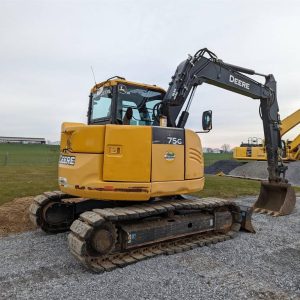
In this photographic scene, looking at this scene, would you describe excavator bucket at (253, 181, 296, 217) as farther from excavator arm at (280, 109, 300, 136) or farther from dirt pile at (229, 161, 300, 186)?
dirt pile at (229, 161, 300, 186)

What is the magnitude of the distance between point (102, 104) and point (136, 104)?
738 mm

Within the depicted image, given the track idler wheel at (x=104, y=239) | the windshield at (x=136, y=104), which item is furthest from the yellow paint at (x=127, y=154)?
the track idler wheel at (x=104, y=239)

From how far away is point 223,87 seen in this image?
9125mm

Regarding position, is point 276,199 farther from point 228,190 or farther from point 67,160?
point 67,160

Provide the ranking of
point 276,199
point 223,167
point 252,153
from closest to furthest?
1. point 276,199
2. point 252,153
3. point 223,167

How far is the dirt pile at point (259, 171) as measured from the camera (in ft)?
72.0

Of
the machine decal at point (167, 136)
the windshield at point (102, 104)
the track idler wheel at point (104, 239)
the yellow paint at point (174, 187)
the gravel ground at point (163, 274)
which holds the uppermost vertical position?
the windshield at point (102, 104)

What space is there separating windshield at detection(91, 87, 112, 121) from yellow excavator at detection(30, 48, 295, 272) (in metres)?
0.02

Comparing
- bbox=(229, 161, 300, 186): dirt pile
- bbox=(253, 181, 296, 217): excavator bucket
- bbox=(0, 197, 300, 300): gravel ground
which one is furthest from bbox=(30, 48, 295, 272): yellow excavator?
bbox=(229, 161, 300, 186): dirt pile

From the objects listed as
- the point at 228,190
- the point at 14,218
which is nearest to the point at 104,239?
the point at 14,218

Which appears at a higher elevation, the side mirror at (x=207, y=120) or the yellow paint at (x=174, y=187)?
the side mirror at (x=207, y=120)

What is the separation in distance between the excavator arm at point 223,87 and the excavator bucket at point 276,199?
0.13 meters

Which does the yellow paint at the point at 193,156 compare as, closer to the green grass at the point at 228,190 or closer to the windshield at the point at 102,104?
the windshield at the point at 102,104

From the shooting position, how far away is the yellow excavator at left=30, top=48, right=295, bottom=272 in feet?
19.3
